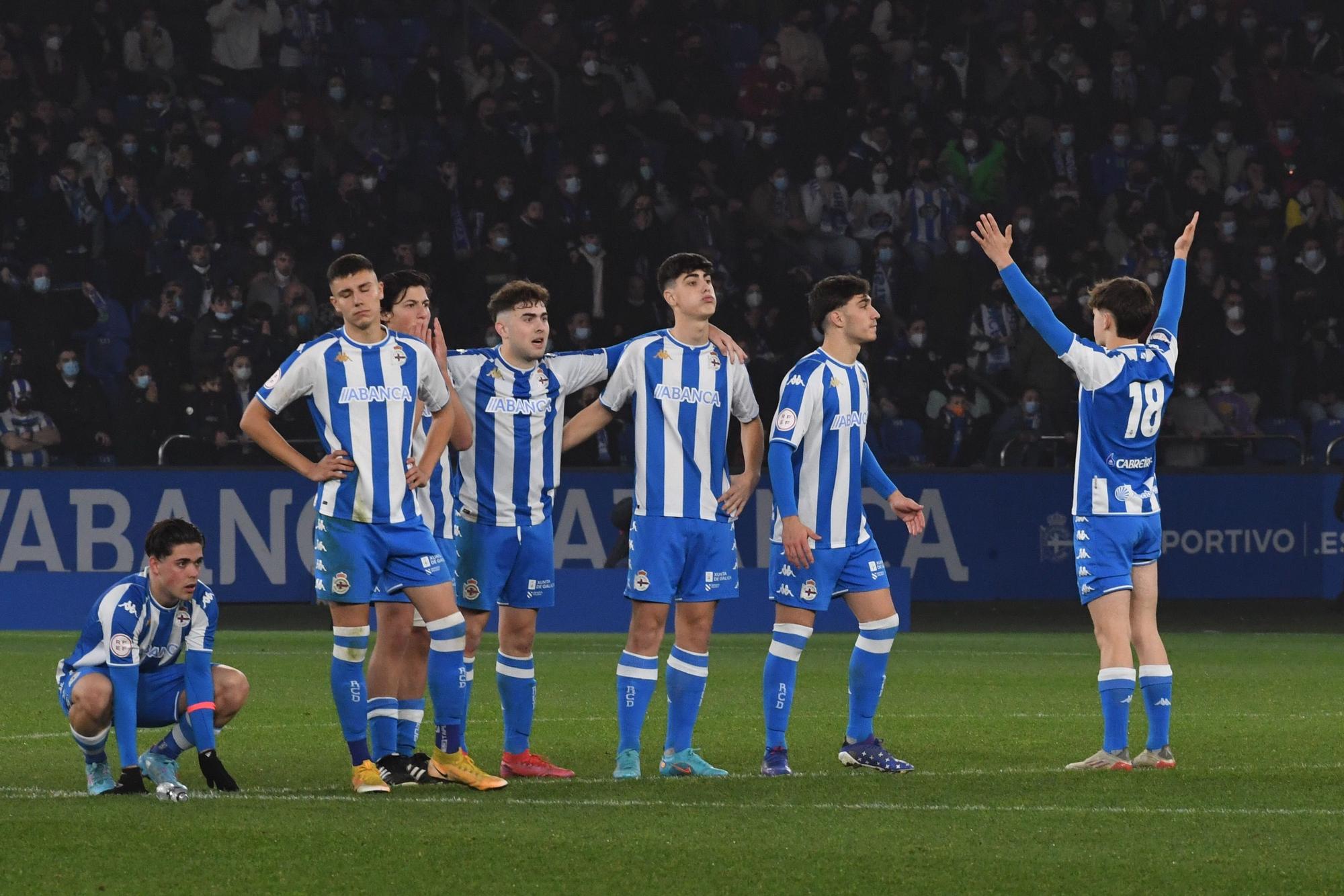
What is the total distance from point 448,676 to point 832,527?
1721 millimetres

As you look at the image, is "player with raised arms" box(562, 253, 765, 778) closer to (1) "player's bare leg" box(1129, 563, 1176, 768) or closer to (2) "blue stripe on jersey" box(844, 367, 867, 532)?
(2) "blue stripe on jersey" box(844, 367, 867, 532)

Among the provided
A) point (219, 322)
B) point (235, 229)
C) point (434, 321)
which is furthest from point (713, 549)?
point (235, 229)

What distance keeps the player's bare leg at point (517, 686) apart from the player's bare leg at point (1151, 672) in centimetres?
238

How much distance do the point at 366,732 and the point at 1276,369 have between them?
49.5 ft

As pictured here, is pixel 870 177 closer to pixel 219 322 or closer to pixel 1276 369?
pixel 1276 369

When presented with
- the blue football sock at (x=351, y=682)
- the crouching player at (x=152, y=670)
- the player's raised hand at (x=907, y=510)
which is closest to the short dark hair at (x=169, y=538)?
the crouching player at (x=152, y=670)

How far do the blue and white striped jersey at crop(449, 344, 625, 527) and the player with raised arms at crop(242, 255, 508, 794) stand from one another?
0.50 meters

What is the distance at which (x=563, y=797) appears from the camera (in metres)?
7.07

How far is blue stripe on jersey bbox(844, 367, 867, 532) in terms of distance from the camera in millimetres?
7973

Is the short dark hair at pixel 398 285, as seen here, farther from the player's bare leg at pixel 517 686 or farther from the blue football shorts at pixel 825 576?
the blue football shorts at pixel 825 576

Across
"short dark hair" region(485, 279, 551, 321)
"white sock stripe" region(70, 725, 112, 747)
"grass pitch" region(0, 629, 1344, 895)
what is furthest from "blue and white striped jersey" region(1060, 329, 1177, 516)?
"white sock stripe" region(70, 725, 112, 747)

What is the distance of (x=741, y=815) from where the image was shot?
6.62 metres

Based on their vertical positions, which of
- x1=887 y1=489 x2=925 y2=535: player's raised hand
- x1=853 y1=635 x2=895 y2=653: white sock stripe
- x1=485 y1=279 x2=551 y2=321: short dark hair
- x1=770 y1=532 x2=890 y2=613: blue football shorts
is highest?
x1=485 y1=279 x2=551 y2=321: short dark hair

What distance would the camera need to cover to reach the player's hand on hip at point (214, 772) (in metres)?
7.13
